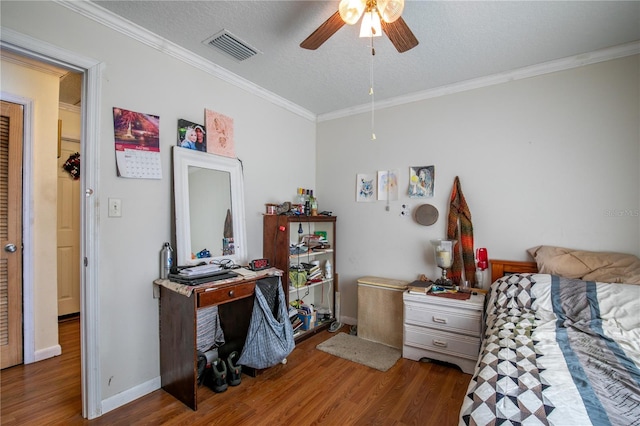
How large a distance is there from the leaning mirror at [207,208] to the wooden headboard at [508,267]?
7.22 ft

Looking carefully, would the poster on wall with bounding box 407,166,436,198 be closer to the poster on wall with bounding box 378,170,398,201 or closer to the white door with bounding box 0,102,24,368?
the poster on wall with bounding box 378,170,398,201

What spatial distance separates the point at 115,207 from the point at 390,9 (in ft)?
6.46

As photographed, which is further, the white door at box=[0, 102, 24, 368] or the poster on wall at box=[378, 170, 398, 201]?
the poster on wall at box=[378, 170, 398, 201]

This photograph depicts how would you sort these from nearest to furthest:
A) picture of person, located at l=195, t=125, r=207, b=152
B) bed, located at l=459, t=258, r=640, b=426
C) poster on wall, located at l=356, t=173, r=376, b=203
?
bed, located at l=459, t=258, r=640, b=426 < picture of person, located at l=195, t=125, r=207, b=152 < poster on wall, located at l=356, t=173, r=376, b=203

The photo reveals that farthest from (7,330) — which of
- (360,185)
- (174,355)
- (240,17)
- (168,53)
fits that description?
(360,185)

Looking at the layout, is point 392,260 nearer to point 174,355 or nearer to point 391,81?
point 391,81

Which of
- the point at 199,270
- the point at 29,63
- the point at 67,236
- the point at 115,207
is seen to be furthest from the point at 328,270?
the point at 29,63

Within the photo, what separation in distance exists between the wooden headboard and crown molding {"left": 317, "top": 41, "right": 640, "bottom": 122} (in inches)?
61.4

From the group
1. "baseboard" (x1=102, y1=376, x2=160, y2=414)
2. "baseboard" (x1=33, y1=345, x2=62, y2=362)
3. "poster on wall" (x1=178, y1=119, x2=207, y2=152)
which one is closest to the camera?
"baseboard" (x1=102, y1=376, x2=160, y2=414)

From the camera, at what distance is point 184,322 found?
6.44ft

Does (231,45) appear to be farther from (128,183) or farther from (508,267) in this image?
(508,267)

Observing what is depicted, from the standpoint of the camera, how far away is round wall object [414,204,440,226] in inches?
115

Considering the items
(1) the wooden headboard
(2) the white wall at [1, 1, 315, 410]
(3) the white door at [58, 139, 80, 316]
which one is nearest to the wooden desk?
(2) the white wall at [1, 1, 315, 410]

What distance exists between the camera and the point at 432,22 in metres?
1.93
